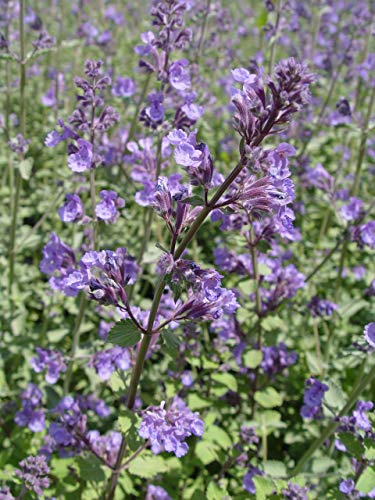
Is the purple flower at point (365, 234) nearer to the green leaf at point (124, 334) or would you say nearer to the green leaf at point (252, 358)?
the green leaf at point (252, 358)

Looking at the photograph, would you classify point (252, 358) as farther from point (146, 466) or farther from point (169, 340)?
point (169, 340)

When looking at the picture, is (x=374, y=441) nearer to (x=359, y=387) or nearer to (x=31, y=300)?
(x=359, y=387)

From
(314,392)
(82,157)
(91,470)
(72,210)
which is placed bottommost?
(91,470)

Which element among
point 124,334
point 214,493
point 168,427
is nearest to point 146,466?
point 214,493

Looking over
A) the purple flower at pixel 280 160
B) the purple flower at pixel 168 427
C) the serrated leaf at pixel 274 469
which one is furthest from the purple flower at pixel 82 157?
the serrated leaf at pixel 274 469

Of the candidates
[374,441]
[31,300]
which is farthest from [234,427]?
[31,300]

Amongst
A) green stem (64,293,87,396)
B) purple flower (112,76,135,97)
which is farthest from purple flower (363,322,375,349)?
purple flower (112,76,135,97)
